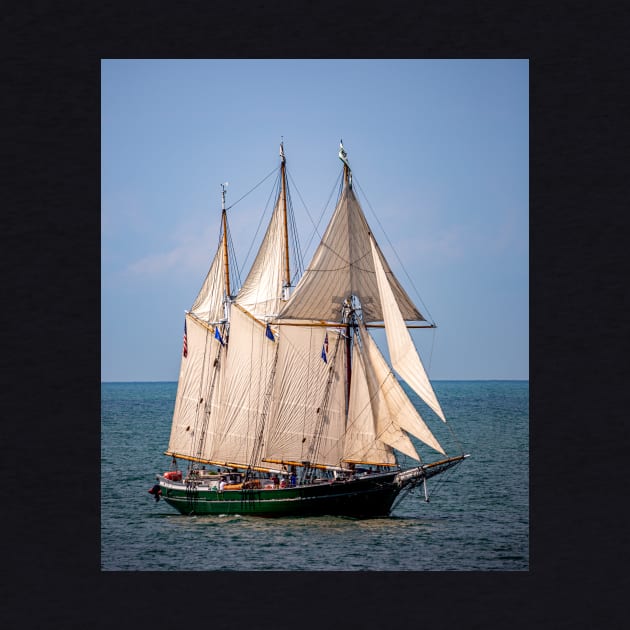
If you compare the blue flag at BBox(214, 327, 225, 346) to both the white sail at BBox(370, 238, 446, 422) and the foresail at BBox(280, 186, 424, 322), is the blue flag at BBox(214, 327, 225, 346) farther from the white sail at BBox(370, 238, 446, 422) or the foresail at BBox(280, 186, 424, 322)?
the white sail at BBox(370, 238, 446, 422)

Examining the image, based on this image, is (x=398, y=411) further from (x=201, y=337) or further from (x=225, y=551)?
(x=201, y=337)

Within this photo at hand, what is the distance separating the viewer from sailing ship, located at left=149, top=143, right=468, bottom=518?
114ft

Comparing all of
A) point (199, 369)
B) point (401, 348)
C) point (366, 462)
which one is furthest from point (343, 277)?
point (199, 369)

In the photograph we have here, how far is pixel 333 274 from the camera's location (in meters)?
35.5

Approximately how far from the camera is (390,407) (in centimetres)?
3509

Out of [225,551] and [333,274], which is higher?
[333,274]

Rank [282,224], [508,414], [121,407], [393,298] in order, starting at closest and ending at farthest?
[393,298] → [282,224] → [508,414] → [121,407]

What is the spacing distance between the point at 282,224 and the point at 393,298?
→ 5.18 metres

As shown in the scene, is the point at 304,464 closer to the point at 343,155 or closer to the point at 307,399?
the point at 307,399

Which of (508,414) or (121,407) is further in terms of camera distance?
(121,407)
